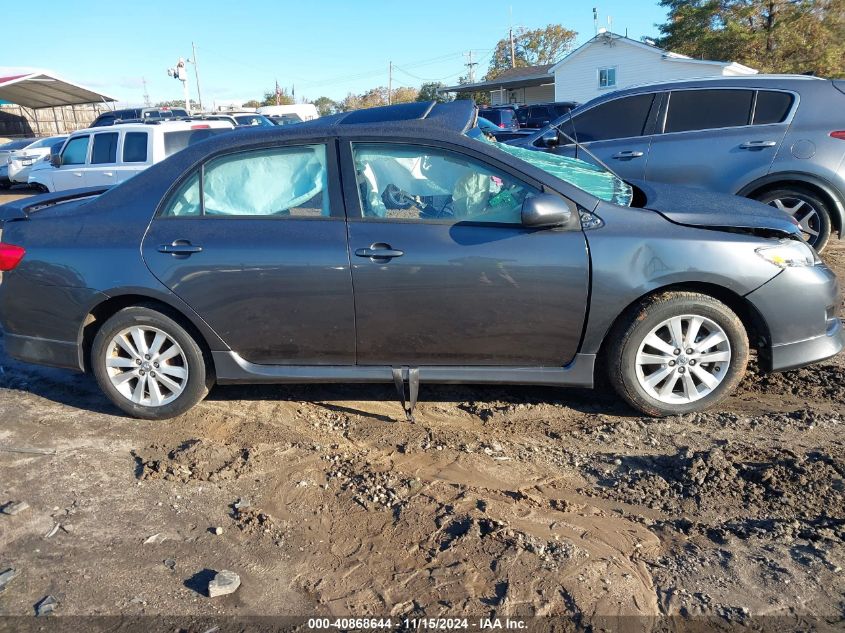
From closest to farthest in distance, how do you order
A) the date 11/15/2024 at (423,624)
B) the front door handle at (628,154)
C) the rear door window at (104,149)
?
the date 11/15/2024 at (423,624) → the front door handle at (628,154) → the rear door window at (104,149)

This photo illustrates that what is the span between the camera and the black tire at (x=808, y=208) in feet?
20.6

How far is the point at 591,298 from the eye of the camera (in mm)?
3572

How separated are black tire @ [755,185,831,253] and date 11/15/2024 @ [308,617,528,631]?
5475 millimetres

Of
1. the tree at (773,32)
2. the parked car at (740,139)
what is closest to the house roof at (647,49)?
the tree at (773,32)

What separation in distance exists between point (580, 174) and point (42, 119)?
124 ft

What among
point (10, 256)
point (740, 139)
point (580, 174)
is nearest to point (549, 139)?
point (740, 139)

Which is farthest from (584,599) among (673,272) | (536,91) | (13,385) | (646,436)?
(536,91)

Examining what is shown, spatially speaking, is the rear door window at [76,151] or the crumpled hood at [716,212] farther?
the rear door window at [76,151]

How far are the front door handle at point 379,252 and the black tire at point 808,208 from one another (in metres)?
4.66

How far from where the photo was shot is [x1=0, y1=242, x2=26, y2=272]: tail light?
397 cm

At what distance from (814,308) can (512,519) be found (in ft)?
7.10

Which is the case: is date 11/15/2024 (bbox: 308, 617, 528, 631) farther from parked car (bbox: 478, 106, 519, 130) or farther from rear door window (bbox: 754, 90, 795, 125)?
parked car (bbox: 478, 106, 519, 130)

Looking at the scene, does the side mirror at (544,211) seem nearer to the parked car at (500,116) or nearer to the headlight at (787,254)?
the headlight at (787,254)

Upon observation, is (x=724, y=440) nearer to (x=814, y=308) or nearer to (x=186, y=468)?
(x=814, y=308)
